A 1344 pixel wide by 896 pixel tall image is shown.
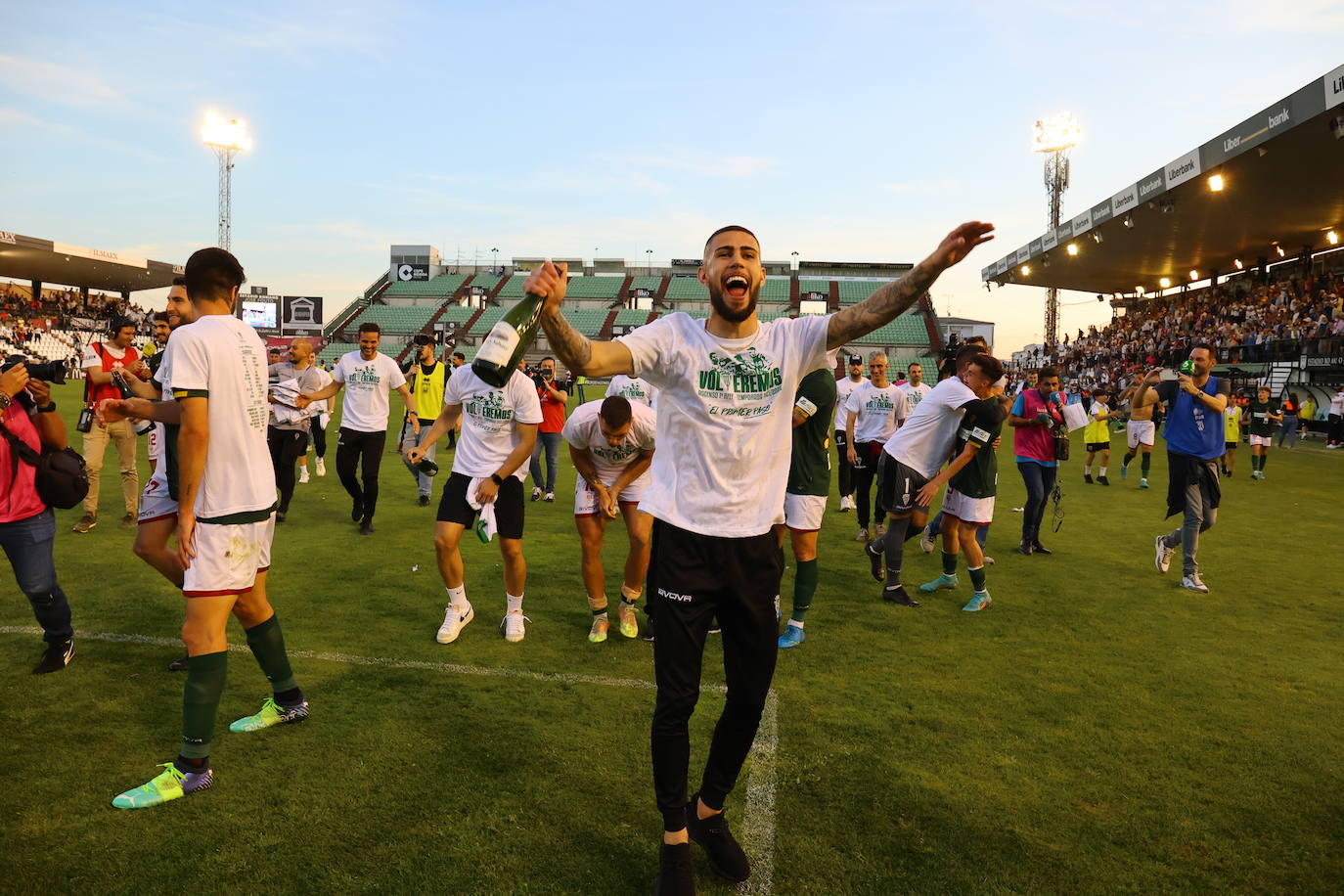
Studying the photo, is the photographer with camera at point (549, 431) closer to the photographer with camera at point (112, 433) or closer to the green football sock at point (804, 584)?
the photographer with camera at point (112, 433)

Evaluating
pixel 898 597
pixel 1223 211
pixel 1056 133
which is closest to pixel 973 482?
pixel 898 597

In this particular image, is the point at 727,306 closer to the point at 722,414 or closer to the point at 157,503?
the point at 722,414

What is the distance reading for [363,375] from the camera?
875cm

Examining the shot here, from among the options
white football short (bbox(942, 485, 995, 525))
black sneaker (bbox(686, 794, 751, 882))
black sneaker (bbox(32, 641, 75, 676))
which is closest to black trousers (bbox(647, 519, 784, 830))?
black sneaker (bbox(686, 794, 751, 882))

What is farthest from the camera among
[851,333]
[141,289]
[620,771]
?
[141,289]

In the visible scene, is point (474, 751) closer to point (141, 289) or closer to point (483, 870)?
point (483, 870)

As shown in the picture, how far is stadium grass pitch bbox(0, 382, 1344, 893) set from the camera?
296cm

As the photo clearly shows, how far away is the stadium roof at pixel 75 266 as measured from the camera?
44.7 metres

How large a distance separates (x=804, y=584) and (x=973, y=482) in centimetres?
188

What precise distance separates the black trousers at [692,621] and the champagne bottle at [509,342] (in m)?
0.96

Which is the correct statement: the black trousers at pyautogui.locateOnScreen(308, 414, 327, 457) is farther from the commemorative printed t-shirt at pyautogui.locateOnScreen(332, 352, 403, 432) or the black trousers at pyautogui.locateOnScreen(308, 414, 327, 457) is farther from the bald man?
the commemorative printed t-shirt at pyautogui.locateOnScreen(332, 352, 403, 432)

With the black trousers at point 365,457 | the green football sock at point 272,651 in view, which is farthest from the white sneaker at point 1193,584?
the black trousers at point 365,457

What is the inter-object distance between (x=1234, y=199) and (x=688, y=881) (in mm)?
32799

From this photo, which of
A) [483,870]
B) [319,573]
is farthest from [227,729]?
[319,573]
